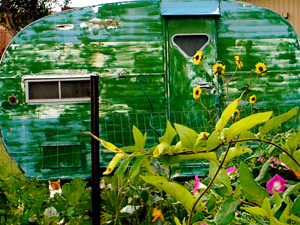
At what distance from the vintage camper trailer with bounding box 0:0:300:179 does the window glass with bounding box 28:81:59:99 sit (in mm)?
11

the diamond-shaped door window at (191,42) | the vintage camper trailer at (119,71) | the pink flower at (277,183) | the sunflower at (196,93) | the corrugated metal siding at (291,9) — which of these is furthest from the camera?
the corrugated metal siding at (291,9)

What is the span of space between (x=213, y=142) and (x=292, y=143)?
0.58 ft

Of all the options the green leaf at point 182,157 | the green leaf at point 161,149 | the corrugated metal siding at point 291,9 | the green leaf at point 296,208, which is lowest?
the green leaf at point 296,208

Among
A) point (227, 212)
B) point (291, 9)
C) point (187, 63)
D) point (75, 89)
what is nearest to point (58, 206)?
point (227, 212)

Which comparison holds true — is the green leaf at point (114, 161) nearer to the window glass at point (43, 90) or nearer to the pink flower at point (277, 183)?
the pink flower at point (277, 183)

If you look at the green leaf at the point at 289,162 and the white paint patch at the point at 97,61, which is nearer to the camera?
the green leaf at the point at 289,162

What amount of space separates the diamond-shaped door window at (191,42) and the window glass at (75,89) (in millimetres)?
1120

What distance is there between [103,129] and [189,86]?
41.8 inches

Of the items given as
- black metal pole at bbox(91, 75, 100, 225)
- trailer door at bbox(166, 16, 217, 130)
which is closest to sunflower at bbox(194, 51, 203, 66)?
black metal pole at bbox(91, 75, 100, 225)

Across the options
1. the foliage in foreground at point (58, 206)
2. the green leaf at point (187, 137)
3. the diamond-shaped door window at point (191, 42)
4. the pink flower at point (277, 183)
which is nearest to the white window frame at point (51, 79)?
the diamond-shaped door window at point (191, 42)

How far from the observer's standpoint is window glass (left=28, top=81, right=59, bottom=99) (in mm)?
4992

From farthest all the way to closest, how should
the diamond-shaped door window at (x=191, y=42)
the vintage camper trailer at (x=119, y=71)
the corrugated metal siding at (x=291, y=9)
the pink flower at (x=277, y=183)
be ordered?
the corrugated metal siding at (x=291, y=9)
the diamond-shaped door window at (x=191, y=42)
the vintage camper trailer at (x=119, y=71)
the pink flower at (x=277, y=183)

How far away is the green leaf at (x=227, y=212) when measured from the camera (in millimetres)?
810

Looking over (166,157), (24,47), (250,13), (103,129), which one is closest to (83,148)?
(103,129)
